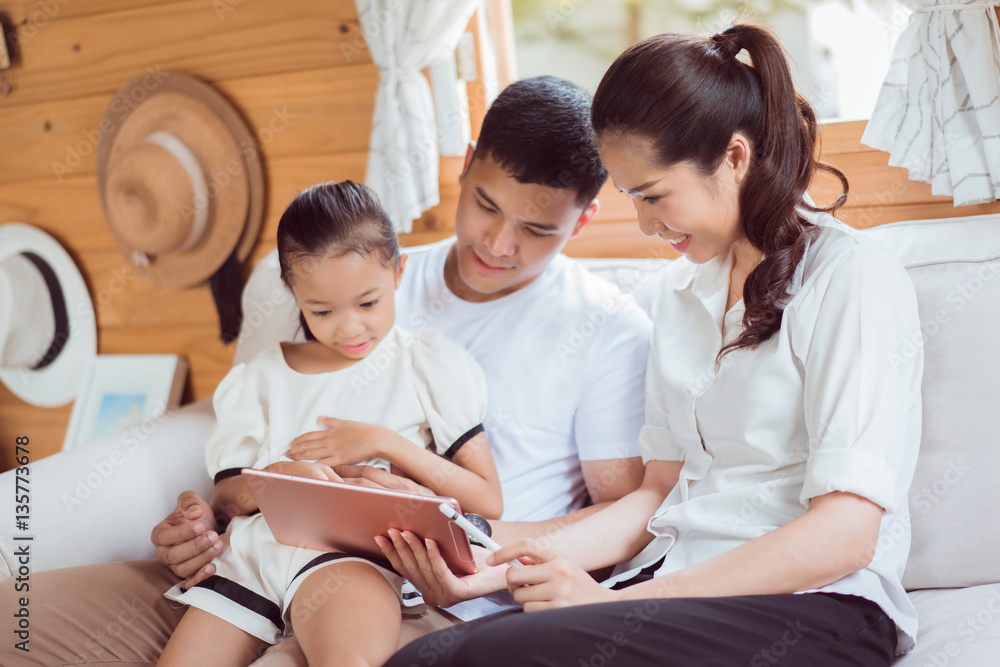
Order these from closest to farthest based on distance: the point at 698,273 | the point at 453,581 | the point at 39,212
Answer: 1. the point at 453,581
2. the point at 698,273
3. the point at 39,212

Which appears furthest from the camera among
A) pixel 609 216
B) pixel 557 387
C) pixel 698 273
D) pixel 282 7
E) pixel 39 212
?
pixel 39 212

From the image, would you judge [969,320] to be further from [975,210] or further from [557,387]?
[557,387]

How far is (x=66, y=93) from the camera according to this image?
8.37ft

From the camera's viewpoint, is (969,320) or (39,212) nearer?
(969,320)

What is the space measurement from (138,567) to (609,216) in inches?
51.5

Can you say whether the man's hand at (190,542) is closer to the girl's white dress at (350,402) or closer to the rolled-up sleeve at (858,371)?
the girl's white dress at (350,402)

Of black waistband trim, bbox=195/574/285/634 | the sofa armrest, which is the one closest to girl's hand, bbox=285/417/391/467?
black waistband trim, bbox=195/574/285/634

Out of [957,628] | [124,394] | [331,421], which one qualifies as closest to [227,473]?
[331,421]

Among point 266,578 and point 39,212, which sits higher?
point 39,212

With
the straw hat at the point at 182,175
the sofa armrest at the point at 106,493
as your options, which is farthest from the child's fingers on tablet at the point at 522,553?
the straw hat at the point at 182,175

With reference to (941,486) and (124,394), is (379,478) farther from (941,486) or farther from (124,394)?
(124,394)

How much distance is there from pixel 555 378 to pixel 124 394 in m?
1.63

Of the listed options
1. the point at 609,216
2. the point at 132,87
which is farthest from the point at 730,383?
the point at 132,87

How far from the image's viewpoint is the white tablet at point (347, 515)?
107cm
